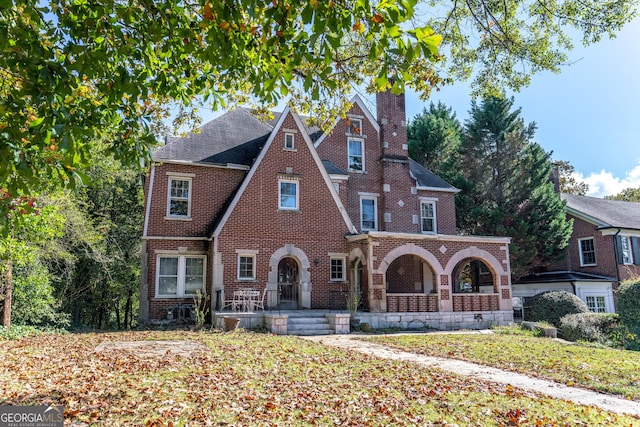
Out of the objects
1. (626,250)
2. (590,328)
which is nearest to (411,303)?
(590,328)

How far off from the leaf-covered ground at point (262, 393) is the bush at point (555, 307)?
13299 millimetres

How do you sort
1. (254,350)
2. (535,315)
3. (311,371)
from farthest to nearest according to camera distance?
(535,315), (254,350), (311,371)

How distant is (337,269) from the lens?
62.8 ft

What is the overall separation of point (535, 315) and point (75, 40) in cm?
2040

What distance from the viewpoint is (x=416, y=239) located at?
59.5ft

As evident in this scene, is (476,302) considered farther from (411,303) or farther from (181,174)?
(181,174)

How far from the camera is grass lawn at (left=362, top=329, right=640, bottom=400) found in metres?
8.09

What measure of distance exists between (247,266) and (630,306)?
13164 mm

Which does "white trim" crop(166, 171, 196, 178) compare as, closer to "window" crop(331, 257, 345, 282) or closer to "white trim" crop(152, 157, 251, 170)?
"white trim" crop(152, 157, 251, 170)

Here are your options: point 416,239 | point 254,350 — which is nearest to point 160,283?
point 254,350

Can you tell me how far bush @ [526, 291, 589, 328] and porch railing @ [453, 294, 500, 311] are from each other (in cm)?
251

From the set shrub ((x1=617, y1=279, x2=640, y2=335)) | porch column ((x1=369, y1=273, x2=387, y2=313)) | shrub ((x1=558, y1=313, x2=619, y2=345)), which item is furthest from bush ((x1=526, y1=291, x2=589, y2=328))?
porch column ((x1=369, y1=273, x2=387, y2=313))

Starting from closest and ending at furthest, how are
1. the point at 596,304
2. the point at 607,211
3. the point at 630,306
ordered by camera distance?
the point at 630,306
the point at 596,304
the point at 607,211

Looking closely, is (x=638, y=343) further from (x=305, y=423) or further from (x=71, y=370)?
(x=71, y=370)
